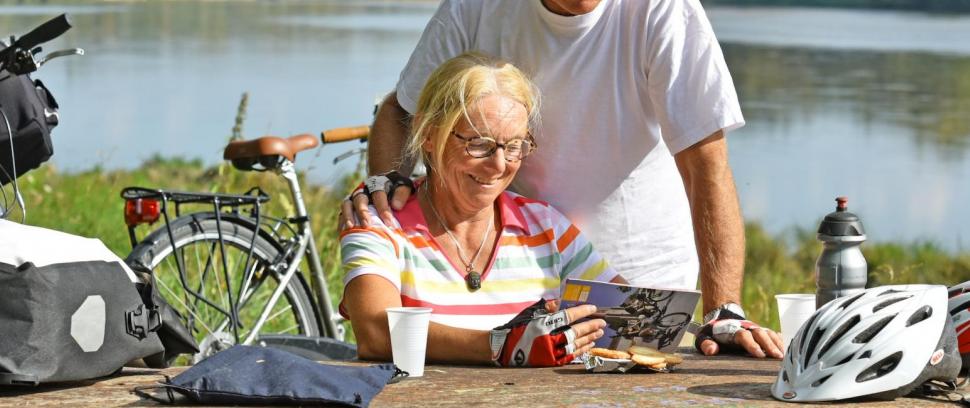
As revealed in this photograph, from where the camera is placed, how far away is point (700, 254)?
3.81 metres

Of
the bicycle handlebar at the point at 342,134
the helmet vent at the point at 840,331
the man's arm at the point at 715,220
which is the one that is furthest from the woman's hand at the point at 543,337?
the bicycle handlebar at the point at 342,134

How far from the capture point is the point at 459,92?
11.7ft

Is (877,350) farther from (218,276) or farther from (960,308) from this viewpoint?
(218,276)

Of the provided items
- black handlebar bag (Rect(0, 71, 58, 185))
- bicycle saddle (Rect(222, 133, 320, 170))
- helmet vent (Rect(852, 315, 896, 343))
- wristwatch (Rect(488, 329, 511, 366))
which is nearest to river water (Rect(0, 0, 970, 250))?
bicycle saddle (Rect(222, 133, 320, 170))

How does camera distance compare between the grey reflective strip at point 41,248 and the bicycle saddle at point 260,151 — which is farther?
the bicycle saddle at point 260,151

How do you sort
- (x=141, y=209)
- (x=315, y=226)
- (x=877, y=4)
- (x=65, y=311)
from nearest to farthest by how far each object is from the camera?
(x=65, y=311), (x=141, y=209), (x=315, y=226), (x=877, y=4)

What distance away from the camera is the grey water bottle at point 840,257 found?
10.6 feet

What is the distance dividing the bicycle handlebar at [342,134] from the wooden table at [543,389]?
259 centimetres

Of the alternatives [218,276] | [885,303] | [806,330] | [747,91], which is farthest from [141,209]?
[747,91]

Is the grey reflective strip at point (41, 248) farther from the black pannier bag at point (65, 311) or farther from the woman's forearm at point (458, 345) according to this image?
the woman's forearm at point (458, 345)

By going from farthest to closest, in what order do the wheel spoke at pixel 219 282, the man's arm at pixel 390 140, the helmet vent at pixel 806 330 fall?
the wheel spoke at pixel 219 282, the man's arm at pixel 390 140, the helmet vent at pixel 806 330

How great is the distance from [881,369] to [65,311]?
1.63 m

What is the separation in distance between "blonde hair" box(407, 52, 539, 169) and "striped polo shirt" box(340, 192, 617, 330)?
0.22 metres

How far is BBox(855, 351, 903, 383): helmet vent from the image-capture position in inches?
112
